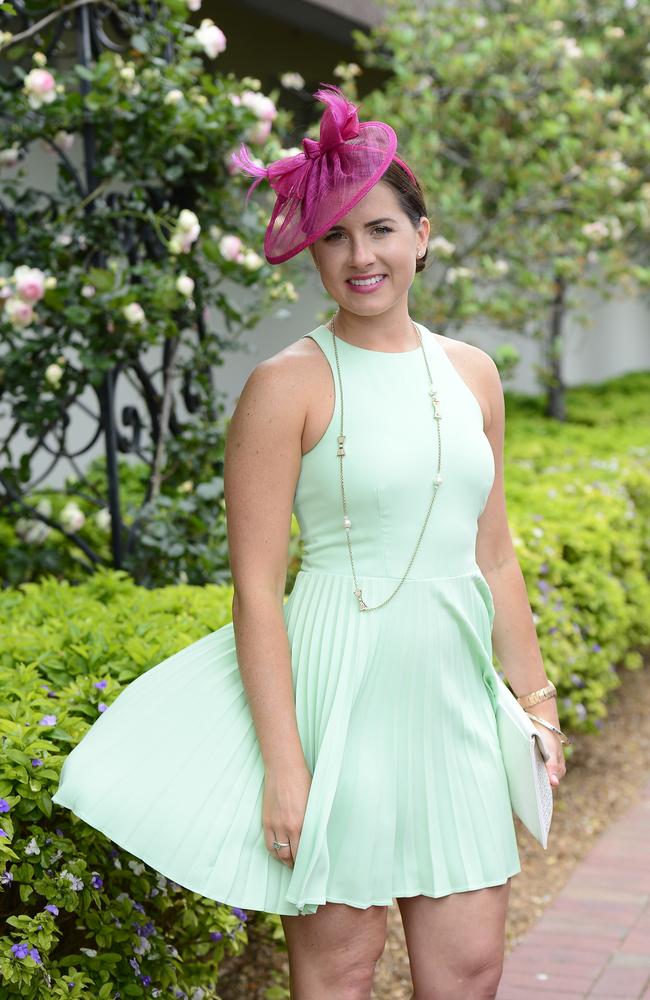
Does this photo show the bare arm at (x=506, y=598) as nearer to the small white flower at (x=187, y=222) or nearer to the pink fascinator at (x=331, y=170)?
the pink fascinator at (x=331, y=170)

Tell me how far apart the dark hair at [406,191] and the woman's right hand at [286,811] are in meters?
0.98

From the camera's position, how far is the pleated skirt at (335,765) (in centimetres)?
208

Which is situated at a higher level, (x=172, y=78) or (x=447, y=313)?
(x=172, y=78)

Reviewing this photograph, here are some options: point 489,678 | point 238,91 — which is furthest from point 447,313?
point 489,678

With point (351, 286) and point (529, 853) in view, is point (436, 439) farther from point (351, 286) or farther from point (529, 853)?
point (529, 853)

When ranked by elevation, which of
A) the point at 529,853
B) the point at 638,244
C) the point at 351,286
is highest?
the point at 351,286

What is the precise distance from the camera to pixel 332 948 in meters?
2.12

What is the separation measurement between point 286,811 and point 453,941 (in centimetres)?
39

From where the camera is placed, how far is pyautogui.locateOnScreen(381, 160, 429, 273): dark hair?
2.18m

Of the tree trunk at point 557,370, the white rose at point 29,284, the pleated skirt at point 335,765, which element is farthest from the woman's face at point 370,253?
the tree trunk at point 557,370

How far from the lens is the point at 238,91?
461 centimetres

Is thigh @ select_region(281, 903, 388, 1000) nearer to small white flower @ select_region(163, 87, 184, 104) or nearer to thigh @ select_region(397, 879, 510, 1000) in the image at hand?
thigh @ select_region(397, 879, 510, 1000)

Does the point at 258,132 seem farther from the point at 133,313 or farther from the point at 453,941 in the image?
the point at 453,941

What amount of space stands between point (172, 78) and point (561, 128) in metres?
4.22
